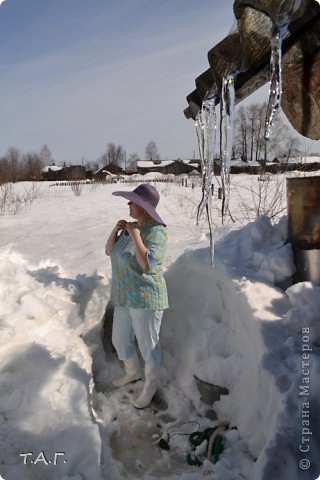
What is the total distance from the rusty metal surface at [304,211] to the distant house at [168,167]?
157 feet

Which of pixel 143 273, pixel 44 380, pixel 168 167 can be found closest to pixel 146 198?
pixel 143 273

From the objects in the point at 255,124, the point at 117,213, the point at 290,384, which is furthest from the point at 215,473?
the point at 255,124

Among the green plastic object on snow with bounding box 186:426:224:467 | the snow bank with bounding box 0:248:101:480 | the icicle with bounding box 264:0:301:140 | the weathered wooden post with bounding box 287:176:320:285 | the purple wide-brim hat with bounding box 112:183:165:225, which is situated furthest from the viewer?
the weathered wooden post with bounding box 287:176:320:285

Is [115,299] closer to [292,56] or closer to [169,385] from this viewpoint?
[169,385]

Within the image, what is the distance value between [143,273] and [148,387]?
0.98 metres

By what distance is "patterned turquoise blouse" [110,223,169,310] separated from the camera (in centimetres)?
290

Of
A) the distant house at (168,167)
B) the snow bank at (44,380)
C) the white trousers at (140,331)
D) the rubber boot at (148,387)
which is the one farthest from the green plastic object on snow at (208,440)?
the distant house at (168,167)

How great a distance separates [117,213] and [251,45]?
7.71m

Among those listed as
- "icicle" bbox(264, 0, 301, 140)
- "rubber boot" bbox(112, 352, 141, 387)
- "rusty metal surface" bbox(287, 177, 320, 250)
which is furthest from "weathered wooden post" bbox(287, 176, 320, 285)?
"rubber boot" bbox(112, 352, 141, 387)

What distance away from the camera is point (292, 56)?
2385 mm

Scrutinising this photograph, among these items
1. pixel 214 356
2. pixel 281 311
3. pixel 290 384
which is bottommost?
pixel 214 356

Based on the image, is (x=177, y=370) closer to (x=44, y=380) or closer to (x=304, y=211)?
(x=44, y=380)

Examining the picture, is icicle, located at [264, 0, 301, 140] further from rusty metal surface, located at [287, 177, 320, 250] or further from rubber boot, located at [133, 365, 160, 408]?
rubber boot, located at [133, 365, 160, 408]

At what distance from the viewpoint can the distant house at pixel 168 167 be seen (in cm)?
5134
